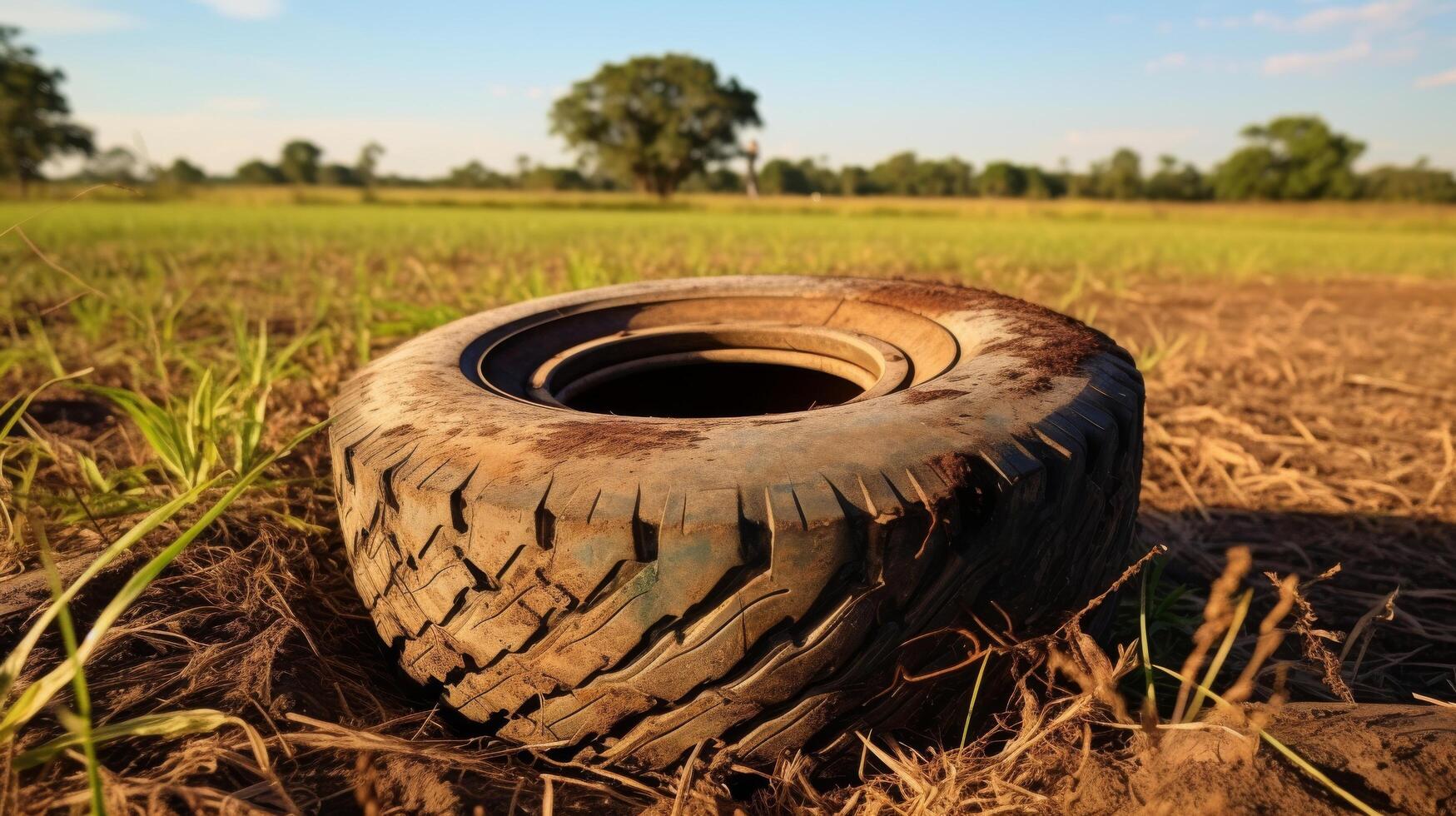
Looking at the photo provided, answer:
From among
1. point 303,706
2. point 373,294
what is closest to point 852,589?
point 303,706

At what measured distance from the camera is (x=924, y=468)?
29.9 inches

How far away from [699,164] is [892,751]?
40.0 m

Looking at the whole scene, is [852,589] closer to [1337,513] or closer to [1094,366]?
[1094,366]

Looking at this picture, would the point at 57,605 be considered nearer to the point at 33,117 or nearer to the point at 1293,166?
the point at 33,117

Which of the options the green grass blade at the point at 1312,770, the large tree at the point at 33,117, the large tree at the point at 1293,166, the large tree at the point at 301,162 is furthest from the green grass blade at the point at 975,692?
the large tree at the point at 301,162

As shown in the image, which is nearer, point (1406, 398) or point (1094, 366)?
point (1094, 366)

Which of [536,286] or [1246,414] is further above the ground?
[536,286]

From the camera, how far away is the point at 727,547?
2.27ft

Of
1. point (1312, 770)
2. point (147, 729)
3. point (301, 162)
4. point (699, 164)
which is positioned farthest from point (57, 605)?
point (301, 162)

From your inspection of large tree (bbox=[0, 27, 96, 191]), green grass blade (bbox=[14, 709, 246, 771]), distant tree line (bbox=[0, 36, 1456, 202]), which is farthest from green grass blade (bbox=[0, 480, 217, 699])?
large tree (bbox=[0, 27, 96, 191])

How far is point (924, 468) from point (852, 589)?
146mm

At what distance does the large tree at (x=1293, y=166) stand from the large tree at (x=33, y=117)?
→ 67267mm

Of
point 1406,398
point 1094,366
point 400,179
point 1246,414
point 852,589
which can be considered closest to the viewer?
point 852,589

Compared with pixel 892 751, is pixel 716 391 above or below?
above
